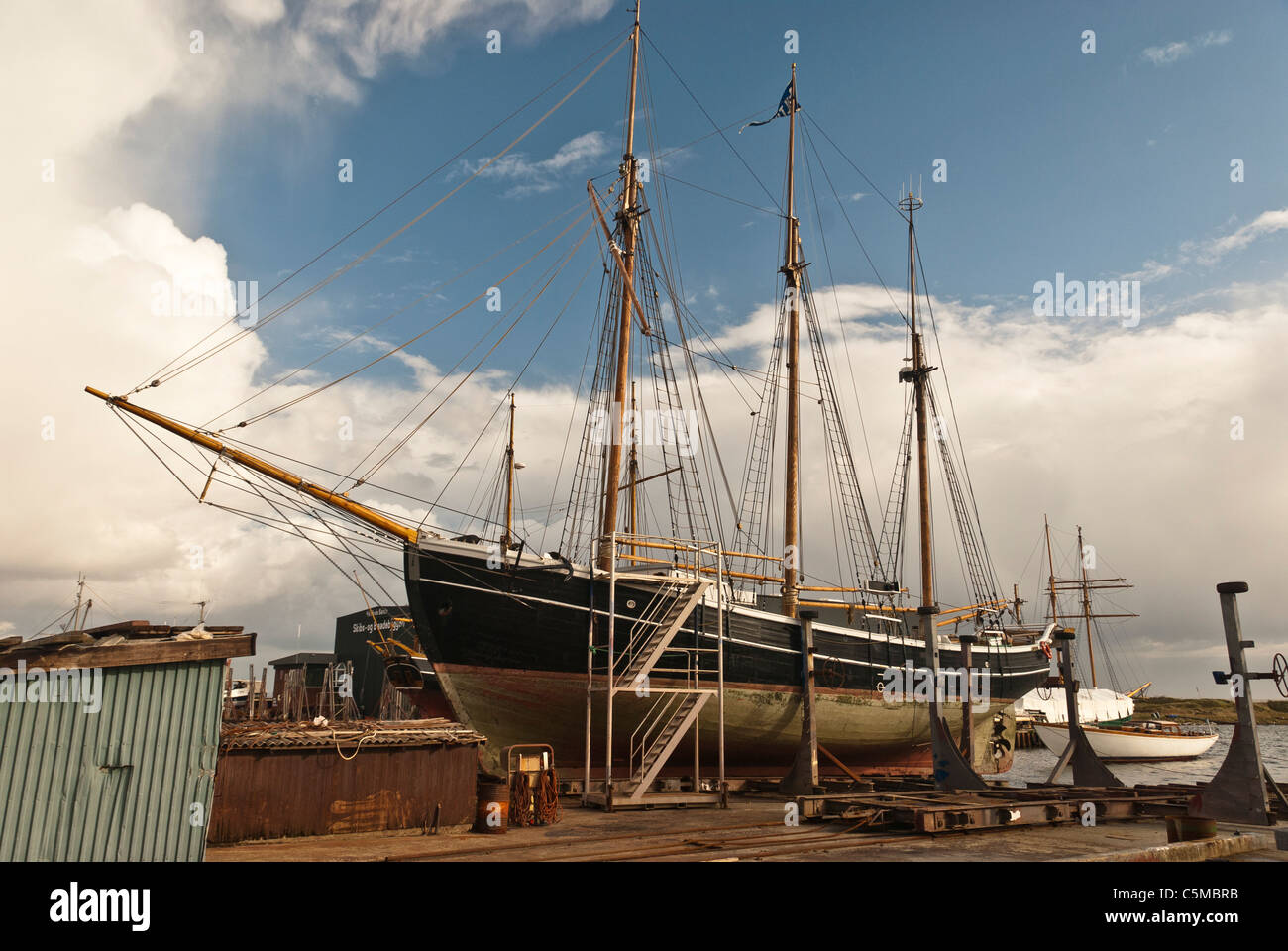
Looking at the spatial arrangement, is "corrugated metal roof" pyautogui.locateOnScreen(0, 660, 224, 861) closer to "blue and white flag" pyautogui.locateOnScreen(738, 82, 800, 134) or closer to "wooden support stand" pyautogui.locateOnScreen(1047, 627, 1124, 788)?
"wooden support stand" pyautogui.locateOnScreen(1047, 627, 1124, 788)

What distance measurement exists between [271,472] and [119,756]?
1008cm

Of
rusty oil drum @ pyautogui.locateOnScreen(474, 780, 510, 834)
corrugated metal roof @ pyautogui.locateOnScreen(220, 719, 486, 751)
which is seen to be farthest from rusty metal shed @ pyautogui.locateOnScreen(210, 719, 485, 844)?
rusty oil drum @ pyautogui.locateOnScreen(474, 780, 510, 834)

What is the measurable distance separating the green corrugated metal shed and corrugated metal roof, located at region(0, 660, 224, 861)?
0.04ft

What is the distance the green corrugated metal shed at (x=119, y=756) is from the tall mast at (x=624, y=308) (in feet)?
44.9

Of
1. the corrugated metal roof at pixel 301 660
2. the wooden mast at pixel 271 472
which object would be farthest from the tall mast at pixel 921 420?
the corrugated metal roof at pixel 301 660

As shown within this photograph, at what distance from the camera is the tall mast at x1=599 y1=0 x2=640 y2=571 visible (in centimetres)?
2445

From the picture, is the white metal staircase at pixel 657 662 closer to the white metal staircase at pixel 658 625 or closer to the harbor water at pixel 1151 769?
the white metal staircase at pixel 658 625

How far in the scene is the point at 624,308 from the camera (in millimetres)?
27516

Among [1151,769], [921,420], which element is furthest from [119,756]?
[1151,769]
